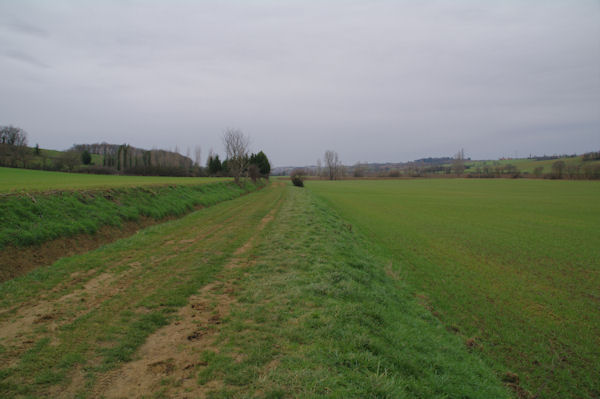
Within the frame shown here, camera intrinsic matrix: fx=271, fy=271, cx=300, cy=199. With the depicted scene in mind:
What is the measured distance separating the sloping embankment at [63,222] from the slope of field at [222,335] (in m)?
1.68

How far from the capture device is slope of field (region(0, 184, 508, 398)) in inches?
131

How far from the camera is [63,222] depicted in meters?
10.8

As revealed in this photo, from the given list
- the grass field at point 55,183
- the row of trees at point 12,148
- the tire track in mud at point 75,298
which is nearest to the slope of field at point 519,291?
the tire track in mud at point 75,298

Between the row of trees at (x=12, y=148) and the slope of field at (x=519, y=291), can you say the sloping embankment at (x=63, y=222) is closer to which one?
the slope of field at (x=519, y=291)

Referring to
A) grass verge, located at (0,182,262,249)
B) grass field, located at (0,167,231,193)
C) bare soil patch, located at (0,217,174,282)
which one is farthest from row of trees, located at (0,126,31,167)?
bare soil patch, located at (0,217,174,282)

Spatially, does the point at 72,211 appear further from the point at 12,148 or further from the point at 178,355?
the point at 12,148

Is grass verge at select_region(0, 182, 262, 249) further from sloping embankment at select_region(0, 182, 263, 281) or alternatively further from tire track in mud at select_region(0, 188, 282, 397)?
tire track in mud at select_region(0, 188, 282, 397)

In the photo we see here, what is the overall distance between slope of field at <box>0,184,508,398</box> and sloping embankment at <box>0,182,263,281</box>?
168 centimetres

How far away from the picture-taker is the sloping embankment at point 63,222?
8.41 m

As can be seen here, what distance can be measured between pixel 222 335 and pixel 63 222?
1045 centimetres

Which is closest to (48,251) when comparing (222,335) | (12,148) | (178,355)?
(178,355)

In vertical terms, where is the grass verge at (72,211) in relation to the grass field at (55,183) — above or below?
below

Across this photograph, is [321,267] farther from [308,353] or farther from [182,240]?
[182,240]

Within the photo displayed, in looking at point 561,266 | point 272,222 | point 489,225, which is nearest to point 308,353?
point 272,222
